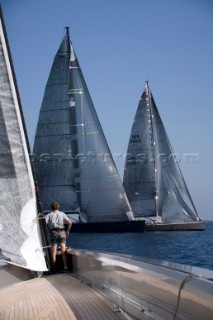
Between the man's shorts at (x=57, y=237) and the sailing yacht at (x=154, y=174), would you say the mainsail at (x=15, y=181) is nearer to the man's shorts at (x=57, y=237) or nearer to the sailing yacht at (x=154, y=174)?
the man's shorts at (x=57, y=237)

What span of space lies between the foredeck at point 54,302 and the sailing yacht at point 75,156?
106 ft

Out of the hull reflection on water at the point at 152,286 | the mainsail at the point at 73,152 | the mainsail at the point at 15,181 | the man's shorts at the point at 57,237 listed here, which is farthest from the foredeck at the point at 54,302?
the mainsail at the point at 73,152

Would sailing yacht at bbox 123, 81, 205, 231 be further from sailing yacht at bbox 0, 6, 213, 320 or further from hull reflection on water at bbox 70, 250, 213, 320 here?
hull reflection on water at bbox 70, 250, 213, 320

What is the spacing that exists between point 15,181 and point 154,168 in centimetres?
3748

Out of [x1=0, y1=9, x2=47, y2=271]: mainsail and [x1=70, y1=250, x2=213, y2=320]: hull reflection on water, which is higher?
[x1=0, y1=9, x2=47, y2=271]: mainsail

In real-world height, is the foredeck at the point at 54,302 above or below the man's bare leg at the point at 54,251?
below

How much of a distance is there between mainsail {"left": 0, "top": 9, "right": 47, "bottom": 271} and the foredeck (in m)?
0.27

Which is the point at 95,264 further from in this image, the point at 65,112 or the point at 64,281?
the point at 65,112

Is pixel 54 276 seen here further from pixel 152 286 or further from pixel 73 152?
pixel 73 152

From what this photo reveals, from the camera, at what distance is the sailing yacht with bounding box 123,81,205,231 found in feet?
136

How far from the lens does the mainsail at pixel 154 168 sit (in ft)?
136

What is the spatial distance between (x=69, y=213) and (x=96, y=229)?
2.52 m

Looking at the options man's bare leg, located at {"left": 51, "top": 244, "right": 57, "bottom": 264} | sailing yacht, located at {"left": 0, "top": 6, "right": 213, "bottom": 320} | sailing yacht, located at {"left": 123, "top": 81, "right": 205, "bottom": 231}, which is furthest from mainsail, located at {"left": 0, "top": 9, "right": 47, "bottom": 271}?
sailing yacht, located at {"left": 123, "top": 81, "right": 205, "bottom": 231}

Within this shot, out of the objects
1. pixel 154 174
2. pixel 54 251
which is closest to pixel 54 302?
pixel 54 251
